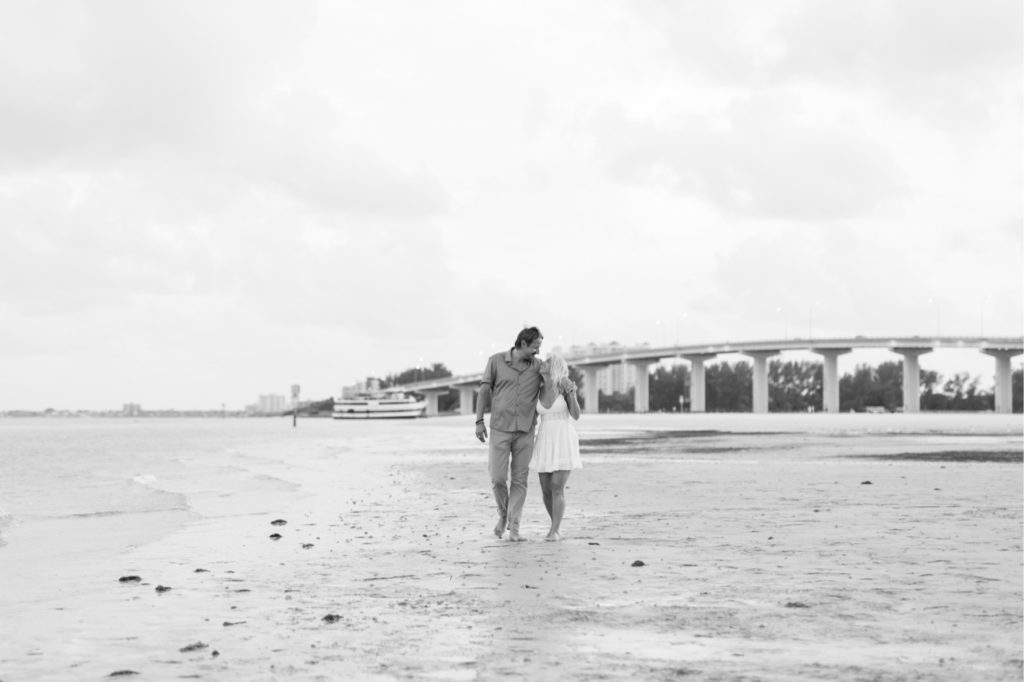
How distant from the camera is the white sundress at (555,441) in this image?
38.1ft

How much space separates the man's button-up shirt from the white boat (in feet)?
451

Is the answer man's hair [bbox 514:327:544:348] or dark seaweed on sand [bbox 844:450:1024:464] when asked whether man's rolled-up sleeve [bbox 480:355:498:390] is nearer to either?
man's hair [bbox 514:327:544:348]

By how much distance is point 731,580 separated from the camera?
28.2 feet

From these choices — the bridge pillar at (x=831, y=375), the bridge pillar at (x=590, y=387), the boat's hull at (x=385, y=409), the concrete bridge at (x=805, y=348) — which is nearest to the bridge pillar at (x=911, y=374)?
the concrete bridge at (x=805, y=348)

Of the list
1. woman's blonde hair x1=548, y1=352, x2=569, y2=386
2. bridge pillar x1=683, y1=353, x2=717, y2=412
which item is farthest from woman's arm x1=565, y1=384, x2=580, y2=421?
bridge pillar x1=683, y1=353, x2=717, y2=412

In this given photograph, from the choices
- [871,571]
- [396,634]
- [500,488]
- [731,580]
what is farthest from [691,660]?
[500,488]

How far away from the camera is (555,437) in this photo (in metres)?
11.7

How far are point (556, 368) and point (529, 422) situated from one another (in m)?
0.58

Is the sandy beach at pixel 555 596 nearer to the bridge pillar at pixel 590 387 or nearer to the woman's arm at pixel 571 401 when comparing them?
the woman's arm at pixel 571 401

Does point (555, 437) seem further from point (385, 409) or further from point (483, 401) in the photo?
point (385, 409)

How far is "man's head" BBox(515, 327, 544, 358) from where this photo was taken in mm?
11641

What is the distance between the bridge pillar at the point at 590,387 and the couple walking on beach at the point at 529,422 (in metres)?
147

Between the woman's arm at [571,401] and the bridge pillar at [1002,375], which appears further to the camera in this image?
the bridge pillar at [1002,375]

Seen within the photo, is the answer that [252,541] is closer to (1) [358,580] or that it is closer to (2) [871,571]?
(1) [358,580]
